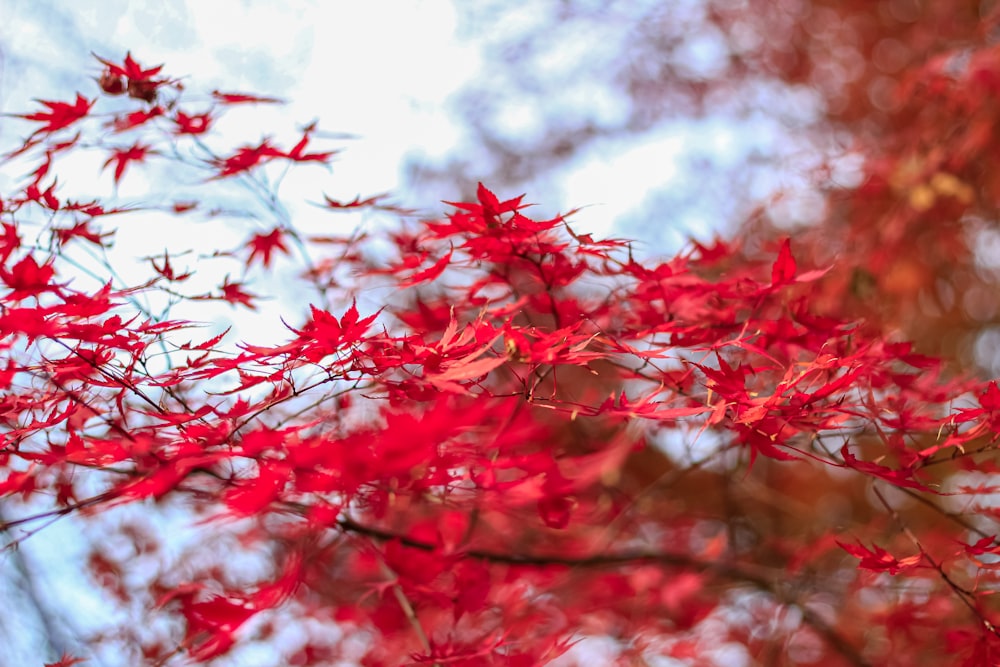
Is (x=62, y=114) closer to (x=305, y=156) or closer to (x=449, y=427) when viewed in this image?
(x=305, y=156)

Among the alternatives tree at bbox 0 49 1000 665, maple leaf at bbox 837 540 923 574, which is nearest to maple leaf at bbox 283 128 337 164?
tree at bbox 0 49 1000 665

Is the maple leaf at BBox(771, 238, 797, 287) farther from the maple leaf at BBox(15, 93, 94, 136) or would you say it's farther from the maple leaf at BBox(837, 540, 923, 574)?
the maple leaf at BBox(15, 93, 94, 136)

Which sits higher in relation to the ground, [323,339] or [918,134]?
[918,134]

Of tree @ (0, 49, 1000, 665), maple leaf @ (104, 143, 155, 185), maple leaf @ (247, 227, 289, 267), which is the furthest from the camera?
maple leaf @ (247, 227, 289, 267)

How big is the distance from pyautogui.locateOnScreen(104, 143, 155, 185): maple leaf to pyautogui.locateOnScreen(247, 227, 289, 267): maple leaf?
245mm

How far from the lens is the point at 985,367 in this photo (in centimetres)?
297

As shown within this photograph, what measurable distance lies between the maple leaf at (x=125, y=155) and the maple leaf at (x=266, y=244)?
24cm

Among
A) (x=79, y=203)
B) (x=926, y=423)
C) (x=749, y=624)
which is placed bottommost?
(x=749, y=624)

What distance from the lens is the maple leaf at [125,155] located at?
131 centimetres

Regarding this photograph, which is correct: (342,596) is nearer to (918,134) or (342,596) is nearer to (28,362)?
(28,362)

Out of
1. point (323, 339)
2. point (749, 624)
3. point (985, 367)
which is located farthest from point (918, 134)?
point (323, 339)

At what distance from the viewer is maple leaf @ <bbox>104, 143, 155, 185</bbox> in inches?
51.6

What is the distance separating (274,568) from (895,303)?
2.43 m

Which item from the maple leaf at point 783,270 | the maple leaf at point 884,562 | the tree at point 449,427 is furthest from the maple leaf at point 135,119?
the maple leaf at point 884,562
